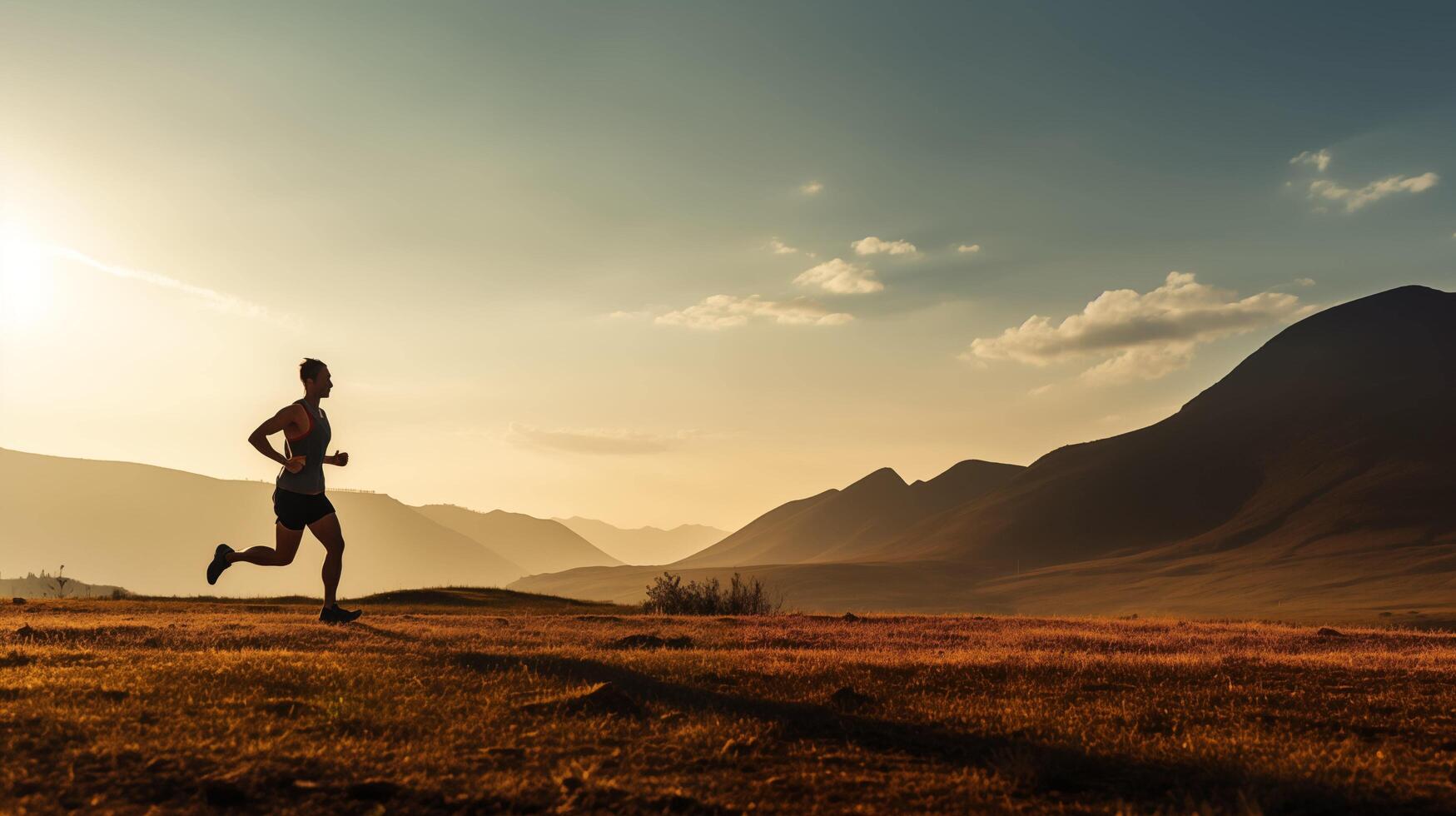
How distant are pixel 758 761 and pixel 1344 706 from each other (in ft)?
18.6

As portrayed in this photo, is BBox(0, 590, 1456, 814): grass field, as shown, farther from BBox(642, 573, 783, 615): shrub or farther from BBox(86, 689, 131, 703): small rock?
BBox(642, 573, 783, 615): shrub

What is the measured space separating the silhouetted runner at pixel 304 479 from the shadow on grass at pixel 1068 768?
728cm

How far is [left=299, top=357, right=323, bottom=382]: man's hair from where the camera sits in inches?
516

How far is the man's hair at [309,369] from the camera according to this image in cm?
1311

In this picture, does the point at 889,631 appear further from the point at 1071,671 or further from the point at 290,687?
the point at 290,687

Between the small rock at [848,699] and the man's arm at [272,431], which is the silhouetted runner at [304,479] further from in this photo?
the small rock at [848,699]

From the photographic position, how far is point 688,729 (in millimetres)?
6078

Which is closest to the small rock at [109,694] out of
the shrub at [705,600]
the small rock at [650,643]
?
the small rock at [650,643]

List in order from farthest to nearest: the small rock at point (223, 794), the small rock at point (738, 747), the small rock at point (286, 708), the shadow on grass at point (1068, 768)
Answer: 1. the small rock at point (286, 708)
2. the small rock at point (738, 747)
3. the shadow on grass at point (1068, 768)
4. the small rock at point (223, 794)

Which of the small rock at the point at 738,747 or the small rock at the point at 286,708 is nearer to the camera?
the small rock at the point at 738,747

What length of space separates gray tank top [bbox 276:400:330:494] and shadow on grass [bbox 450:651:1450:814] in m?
7.39

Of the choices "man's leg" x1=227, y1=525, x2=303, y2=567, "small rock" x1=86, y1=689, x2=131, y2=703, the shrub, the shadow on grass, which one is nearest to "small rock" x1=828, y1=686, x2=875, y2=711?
the shadow on grass

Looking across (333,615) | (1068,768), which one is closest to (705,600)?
(333,615)

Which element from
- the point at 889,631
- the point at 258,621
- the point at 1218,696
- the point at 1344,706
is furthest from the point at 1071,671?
the point at 258,621
